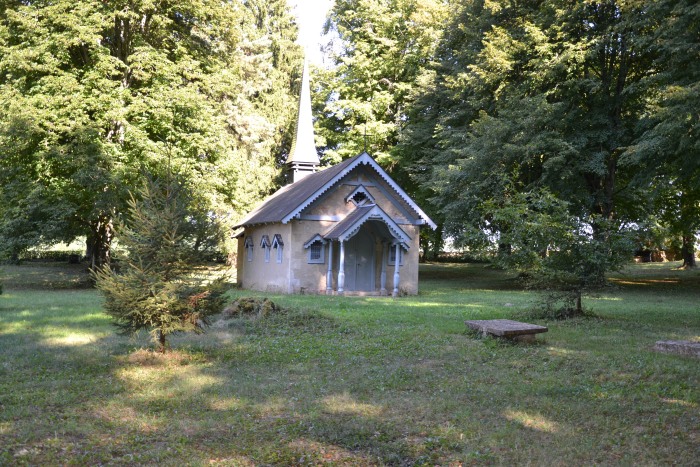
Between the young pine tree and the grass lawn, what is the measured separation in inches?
34.0

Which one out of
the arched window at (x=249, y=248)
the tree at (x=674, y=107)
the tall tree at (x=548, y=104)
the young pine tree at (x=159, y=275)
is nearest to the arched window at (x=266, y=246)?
the arched window at (x=249, y=248)

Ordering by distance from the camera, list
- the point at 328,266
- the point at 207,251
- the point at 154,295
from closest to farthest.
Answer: the point at 154,295 → the point at 207,251 → the point at 328,266

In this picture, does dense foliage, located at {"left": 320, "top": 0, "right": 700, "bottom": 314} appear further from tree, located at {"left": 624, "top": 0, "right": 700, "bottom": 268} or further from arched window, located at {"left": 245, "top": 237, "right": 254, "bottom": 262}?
arched window, located at {"left": 245, "top": 237, "right": 254, "bottom": 262}

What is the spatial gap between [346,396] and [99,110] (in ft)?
75.1

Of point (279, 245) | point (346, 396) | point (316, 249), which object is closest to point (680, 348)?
point (346, 396)

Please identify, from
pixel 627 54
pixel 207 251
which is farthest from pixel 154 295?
pixel 627 54

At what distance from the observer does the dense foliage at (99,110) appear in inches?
1007

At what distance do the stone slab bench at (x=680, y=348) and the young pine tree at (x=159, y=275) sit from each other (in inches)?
329

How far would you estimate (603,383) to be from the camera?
908cm

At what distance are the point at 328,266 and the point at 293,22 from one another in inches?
1119

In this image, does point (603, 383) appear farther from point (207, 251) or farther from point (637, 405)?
point (207, 251)

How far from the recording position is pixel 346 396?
839 centimetres

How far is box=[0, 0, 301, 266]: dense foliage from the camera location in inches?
1007

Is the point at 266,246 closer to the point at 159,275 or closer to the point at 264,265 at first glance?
the point at 264,265
